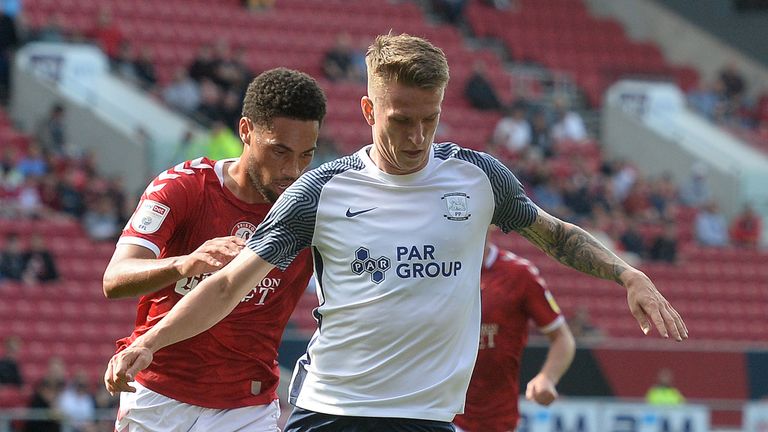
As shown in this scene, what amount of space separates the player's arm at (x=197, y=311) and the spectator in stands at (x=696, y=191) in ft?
69.1

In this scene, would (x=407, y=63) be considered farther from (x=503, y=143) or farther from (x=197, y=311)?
(x=503, y=143)

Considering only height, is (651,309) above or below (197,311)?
above

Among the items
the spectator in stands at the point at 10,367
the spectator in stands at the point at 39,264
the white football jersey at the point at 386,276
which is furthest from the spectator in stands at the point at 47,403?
the white football jersey at the point at 386,276

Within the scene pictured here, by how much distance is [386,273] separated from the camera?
448cm

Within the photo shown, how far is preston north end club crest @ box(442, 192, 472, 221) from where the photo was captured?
15.0ft

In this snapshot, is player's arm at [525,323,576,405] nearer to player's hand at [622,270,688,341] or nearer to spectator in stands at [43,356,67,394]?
player's hand at [622,270,688,341]

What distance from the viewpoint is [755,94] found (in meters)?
31.0

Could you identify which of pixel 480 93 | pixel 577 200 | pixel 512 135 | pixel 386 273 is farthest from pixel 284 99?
pixel 480 93

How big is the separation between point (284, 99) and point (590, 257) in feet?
4.51

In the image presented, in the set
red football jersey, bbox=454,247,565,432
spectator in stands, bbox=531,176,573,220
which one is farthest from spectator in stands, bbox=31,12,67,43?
red football jersey, bbox=454,247,565,432

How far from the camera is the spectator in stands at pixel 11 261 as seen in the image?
15727 mm

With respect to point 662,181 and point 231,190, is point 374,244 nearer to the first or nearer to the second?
point 231,190

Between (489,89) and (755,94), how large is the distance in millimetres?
8956

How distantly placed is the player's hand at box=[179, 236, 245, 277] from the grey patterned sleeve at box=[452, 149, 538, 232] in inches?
32.4
